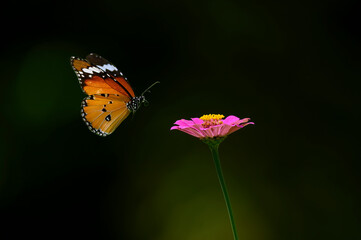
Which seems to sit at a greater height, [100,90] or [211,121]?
[100,90]

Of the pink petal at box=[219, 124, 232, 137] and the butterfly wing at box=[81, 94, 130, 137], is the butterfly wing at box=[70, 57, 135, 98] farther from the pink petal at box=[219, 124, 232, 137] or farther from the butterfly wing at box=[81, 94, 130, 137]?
the pink petal at box=[219, 124, 232, 137]

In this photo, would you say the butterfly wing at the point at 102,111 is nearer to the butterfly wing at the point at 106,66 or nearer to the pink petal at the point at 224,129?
the butterfly wing at the point at 106,66

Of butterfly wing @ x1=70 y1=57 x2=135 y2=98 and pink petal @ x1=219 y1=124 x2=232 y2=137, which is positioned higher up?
butterfly wing @ x1=70 y1=57 x2=135 y2=98

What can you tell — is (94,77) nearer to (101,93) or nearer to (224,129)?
(101,93)

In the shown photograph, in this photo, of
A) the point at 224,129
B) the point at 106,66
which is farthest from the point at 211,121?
the point at 106,66

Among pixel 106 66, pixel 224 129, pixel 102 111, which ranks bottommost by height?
pixel 224 129

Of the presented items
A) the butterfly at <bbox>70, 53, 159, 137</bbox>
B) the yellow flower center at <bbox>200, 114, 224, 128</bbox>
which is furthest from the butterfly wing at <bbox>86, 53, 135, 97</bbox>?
the yellow flower center at <bbox>200, 114, 224, 128</bbox>

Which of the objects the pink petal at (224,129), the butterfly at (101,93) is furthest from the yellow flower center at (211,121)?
the butterfly at (101,93)

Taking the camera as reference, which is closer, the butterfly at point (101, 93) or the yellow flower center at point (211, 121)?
the yellow flower center at point (211, 121)

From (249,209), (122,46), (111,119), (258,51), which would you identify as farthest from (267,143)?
(111,119)
